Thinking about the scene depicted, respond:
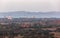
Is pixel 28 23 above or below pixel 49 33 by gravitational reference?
above

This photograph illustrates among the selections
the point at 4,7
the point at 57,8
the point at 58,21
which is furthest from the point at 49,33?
the point at 4,7

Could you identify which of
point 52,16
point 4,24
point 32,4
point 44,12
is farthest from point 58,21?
point 4,24

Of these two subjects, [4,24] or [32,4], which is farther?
[32,4]

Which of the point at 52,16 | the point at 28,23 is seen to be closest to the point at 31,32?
the point at 28,23

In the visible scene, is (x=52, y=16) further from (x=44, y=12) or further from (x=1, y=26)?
(x=1, y=26)

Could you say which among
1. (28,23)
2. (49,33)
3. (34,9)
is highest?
(34,9)

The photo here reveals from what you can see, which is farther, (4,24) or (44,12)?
(44,12)

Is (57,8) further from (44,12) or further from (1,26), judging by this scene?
(1,26)

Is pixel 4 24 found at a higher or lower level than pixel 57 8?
lower
